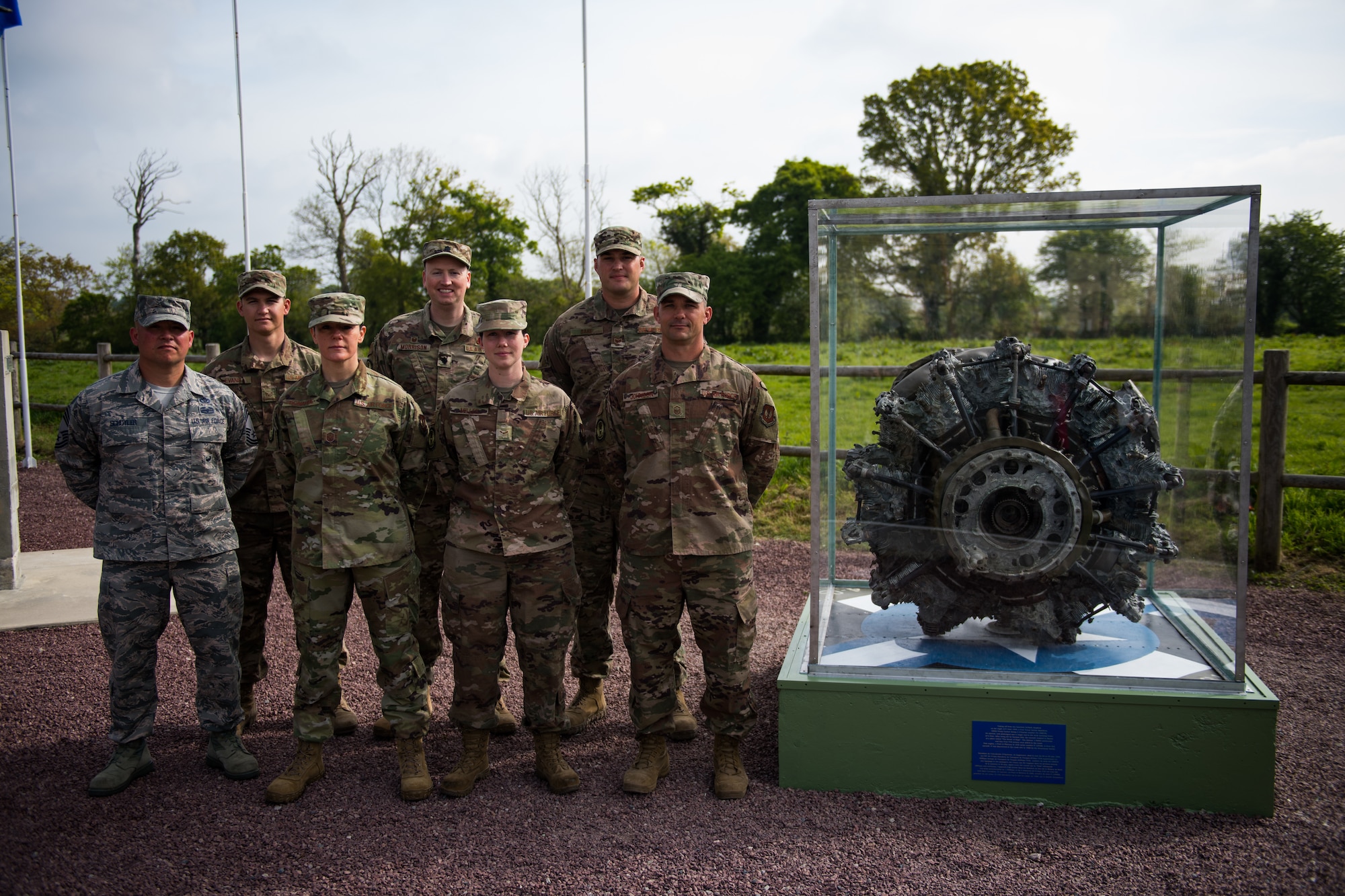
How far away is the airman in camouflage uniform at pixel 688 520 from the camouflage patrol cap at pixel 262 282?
175cm

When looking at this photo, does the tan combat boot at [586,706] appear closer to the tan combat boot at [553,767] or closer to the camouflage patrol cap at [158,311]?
the tan combat boot at [553,767]

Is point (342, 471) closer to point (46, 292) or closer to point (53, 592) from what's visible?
point (53, 592)

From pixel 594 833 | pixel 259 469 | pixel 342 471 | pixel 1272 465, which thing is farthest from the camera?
pixel 1272 465

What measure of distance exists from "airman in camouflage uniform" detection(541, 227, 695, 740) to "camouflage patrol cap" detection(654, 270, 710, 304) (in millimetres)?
650

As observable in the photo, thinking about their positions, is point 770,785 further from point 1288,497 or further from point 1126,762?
point 1288,497

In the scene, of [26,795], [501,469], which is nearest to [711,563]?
[501,469]

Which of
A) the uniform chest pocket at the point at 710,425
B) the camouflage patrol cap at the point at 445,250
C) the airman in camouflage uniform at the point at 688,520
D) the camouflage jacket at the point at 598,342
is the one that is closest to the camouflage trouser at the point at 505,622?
the airman in camouflage uniform at the point at 688,520

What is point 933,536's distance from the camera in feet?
12.8

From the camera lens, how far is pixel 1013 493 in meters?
3.79

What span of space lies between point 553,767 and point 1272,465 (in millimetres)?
5792

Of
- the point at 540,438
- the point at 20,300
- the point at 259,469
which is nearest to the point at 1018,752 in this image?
the point at 540,438

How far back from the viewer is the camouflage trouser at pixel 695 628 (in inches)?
140

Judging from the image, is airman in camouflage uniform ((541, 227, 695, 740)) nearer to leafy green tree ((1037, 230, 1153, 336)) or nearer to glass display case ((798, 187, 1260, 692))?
glass display case ((798, 187, 1260, 692))

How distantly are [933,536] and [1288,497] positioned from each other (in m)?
4.82
